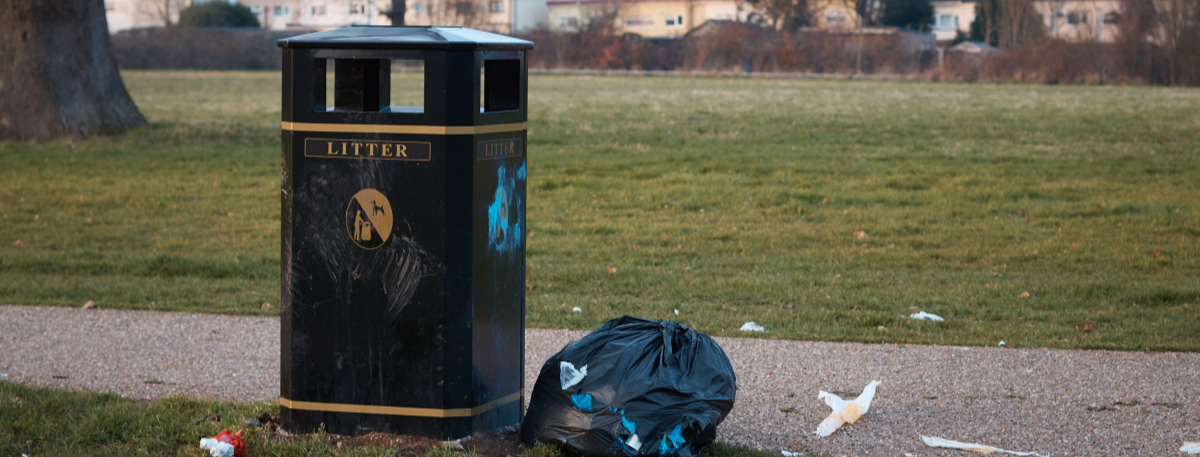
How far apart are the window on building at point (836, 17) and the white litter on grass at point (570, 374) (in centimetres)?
8203

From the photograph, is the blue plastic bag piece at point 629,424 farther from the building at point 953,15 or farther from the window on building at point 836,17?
the building at point 953,15

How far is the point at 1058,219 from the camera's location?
1100 centimetres

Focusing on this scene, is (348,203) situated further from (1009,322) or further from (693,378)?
(1009,322)

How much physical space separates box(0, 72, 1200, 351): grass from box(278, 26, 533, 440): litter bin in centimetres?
271

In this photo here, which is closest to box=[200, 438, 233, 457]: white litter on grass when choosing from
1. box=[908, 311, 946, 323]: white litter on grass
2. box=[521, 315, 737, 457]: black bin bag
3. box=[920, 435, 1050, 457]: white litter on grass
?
box=[521, 315, 737, 457]: black bin bag

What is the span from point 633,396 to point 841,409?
1286 mm

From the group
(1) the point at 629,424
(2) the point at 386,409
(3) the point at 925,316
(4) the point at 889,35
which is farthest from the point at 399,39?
(4) the point at 889,35

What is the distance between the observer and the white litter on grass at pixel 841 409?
15.1ft

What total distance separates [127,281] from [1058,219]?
9.14m

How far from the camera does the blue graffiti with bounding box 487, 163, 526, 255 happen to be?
3980mm

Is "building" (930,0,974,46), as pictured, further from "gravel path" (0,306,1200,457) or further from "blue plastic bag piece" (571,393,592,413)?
"blue plastic bag piece" (571,393,592,413)

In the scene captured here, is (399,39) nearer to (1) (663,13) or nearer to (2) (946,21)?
(1) (663,13)

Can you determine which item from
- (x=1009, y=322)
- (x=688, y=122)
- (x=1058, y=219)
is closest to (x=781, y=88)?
(x=688, y=122)

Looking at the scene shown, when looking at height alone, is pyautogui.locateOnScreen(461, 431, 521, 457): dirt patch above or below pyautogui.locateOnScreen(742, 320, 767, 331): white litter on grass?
above
